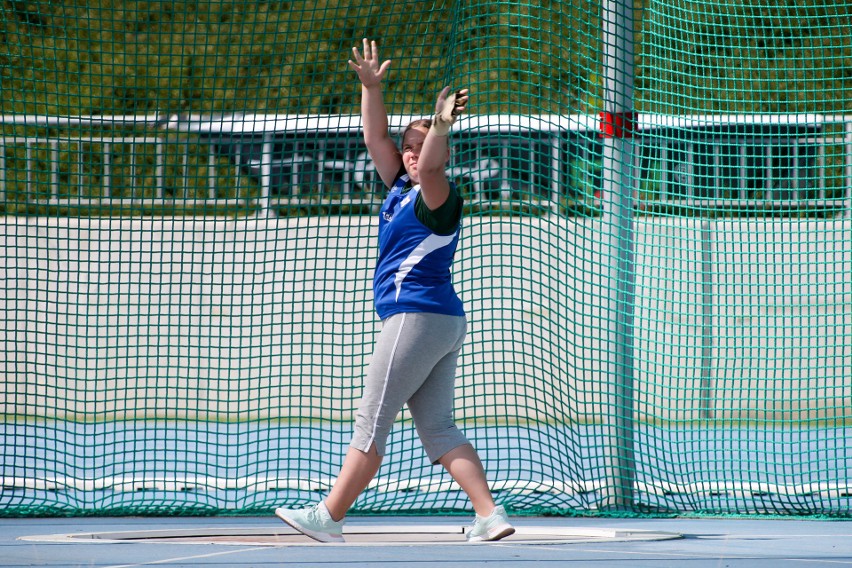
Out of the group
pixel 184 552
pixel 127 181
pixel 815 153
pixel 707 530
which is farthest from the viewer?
pixel 127 181

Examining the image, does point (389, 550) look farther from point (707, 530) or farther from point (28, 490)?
point (28, 490)

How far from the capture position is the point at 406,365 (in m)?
4.12

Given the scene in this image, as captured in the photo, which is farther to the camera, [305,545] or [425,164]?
[305,545]

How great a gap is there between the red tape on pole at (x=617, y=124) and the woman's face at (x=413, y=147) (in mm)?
1746

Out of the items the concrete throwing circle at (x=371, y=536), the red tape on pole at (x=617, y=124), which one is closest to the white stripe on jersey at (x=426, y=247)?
the concrete throwing circle at (x=371, y=536)

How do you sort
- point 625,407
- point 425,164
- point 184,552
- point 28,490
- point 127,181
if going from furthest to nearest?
point 127,181 < point 28,490 < point 625,407 < point 184,552 < point 425,164

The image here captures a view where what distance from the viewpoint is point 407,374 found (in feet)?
13.5

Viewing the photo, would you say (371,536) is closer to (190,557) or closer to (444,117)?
(190,557)

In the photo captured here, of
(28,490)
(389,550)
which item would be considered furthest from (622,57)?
(28,490)

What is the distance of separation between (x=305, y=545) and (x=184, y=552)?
495 mm

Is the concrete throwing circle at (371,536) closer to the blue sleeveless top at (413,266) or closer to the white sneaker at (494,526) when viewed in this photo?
the white sneaker at (494,526)

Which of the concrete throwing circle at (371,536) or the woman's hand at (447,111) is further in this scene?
the concrete throwing circle at (371,536)

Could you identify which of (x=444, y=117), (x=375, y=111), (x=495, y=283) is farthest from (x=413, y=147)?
(x=495, y=283)

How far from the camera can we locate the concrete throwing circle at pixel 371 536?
174 inches
